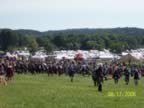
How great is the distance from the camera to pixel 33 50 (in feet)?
533

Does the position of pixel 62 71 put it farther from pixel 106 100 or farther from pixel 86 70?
pixel 106 100

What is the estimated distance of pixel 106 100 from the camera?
27781 millimetres

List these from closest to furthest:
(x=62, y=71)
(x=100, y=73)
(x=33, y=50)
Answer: (x=100, y=73), (x=62, y=71), (x=33, y=50)

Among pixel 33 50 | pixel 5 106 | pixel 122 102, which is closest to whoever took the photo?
pixel 5 106

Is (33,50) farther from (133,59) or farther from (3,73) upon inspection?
(3,73)

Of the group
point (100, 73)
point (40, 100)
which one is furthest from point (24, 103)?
point (100, 73)

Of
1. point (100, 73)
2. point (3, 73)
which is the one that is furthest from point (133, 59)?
point (100, 73)

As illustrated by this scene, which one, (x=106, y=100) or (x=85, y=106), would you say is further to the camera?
(x=106, y=100)

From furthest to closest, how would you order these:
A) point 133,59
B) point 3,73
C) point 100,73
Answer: point 133,59, point 3,73, point 100,73

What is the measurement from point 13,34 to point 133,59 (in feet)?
382

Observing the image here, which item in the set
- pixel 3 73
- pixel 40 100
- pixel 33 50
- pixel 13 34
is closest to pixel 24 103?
pixel 40 100

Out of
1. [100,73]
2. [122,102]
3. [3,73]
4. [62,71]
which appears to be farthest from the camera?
[62,71]

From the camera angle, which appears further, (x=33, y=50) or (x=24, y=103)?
(x=33, y=50)

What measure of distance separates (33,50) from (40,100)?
5341 inches
